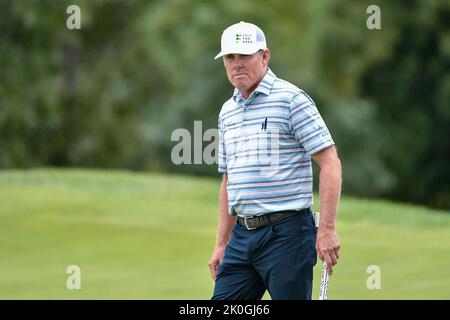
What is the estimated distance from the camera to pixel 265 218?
5.82 meters

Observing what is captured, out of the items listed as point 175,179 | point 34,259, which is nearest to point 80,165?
point 175,179

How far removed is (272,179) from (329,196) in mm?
335

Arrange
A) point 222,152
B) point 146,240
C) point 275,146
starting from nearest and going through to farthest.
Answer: point 275,146 < point 222,152 < point 146,240

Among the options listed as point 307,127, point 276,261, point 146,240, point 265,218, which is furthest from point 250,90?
point 146,240

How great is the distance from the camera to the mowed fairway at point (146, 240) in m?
11.5

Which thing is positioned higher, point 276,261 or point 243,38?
point 243,38

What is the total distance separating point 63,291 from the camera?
36.4 feet

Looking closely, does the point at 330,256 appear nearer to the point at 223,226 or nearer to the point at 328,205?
the point at 328,205

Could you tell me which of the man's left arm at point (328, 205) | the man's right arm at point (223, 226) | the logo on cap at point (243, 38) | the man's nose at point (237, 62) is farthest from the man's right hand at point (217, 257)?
the logo on cap at point (243, 38)

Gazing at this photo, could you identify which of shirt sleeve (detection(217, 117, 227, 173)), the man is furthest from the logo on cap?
shirt sleeve (detection(217, 117, 227, 173))

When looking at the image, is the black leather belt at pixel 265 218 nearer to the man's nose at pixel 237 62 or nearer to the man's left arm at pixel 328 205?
the man's left arm at pixel 328 205

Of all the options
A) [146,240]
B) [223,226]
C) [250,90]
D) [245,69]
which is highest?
[245,69]

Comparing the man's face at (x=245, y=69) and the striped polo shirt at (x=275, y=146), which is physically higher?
the man's face at (x=245, y=69)
